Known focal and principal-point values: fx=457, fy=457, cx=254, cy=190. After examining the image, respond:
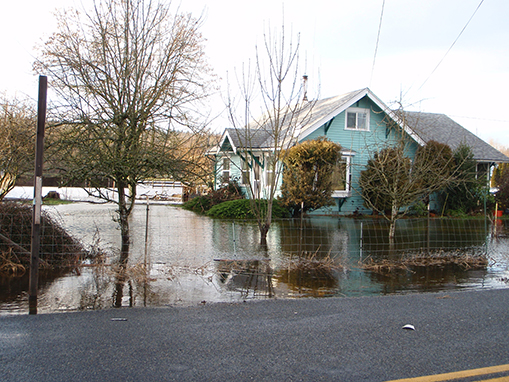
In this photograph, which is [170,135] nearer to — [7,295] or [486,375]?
[7,295]

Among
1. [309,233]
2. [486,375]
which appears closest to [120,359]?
[486,375]

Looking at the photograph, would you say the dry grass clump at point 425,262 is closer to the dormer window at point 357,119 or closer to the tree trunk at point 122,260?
the tree trunk at point 122,260

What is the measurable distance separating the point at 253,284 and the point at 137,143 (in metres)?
3.63

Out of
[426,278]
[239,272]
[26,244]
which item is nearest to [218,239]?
[239,272]

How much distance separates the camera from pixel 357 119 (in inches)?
830

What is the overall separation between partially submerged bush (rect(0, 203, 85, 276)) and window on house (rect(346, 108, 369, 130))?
15.3 metres

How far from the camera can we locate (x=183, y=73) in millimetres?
9797

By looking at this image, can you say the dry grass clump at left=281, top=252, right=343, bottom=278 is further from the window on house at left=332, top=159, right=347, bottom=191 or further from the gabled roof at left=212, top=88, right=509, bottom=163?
the window on house at left=332, top=159, right=347, bottom=191

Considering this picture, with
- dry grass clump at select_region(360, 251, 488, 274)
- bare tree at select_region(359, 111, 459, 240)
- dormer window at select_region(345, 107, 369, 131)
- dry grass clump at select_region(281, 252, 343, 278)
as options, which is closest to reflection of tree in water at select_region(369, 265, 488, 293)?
dry grass clump at select_region(360, 251, 488, 274)

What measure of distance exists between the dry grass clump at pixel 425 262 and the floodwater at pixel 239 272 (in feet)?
0.56

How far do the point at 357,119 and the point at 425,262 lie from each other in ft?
40.6

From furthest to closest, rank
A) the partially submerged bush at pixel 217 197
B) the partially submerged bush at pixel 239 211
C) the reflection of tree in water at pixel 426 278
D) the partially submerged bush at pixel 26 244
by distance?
the partially submerged bush at pixel 217 197 < the partially submerged bush at pixel 239 211 < the partially submerged bush at pixel 26 244 < the reflection of tree in water at pixel 426 278

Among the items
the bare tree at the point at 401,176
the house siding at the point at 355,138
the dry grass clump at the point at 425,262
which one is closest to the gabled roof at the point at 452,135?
the house siding at the point at 355,138

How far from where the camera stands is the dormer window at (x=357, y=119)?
21031 millimetres
